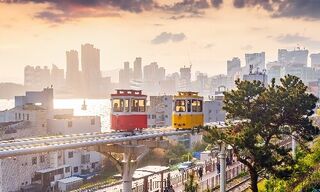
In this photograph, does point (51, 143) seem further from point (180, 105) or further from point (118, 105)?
point (180, 105)

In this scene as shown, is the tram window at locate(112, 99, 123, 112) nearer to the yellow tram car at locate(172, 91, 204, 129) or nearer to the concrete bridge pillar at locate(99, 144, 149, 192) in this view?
the concrete bridge pillar at locate(99, 144, 149, 192)

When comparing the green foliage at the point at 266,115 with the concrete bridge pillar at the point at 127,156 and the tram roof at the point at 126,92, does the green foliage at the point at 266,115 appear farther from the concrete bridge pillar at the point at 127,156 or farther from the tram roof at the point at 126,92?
the concrete bridge pillar at the point at 127,156

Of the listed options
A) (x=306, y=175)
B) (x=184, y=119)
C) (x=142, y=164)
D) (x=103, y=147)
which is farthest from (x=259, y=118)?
(x=142, y=164)

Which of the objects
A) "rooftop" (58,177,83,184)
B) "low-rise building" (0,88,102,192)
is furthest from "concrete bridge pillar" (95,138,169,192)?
"rooftop" (58,177,83,184)

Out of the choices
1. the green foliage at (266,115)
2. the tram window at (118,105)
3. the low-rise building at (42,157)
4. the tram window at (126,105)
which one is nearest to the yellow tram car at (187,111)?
the green foliage at (266,115)

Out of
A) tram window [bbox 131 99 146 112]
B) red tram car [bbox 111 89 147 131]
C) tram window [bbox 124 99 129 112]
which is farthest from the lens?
tram window [bbox 131 99 146 112]

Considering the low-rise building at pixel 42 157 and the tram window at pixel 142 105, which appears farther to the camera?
the low-rise building at pixel 42 157

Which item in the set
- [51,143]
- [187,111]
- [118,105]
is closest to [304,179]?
[187,111]
